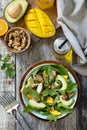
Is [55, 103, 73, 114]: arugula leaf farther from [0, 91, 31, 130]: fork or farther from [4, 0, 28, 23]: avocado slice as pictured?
[4, 0, 28, 23]: avocado slice

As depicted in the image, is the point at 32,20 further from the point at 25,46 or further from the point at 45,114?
the point at 45,114

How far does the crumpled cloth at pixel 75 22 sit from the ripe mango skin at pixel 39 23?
0.04 meters

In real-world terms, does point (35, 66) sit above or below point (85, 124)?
above

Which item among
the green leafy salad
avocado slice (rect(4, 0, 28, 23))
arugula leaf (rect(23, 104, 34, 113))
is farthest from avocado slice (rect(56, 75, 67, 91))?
avocado slice (rect(4, 0, 28, 23))

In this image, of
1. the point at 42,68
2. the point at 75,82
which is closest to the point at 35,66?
the point at 42,68

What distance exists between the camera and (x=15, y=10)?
4.47 ft

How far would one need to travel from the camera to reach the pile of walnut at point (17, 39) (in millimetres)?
1366

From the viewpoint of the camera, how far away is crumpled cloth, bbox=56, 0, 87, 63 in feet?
4.41

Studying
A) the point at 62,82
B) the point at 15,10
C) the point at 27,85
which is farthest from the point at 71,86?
the point at 15,10

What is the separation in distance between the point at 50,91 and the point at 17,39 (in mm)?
195

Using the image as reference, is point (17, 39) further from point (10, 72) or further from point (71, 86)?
point (71, 86)

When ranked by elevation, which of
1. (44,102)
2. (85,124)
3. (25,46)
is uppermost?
(25,46)

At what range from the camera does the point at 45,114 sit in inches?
51.9

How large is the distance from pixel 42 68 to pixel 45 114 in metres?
0.14
